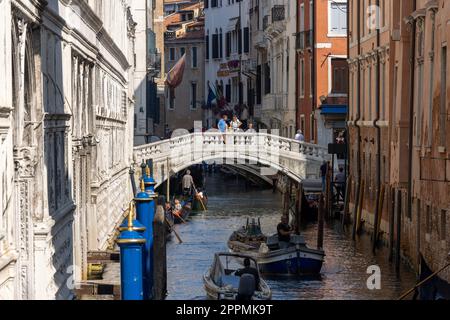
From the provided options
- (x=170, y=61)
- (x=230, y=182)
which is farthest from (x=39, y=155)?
(x=170, y=61)

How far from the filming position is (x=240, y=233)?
2770 centimetres

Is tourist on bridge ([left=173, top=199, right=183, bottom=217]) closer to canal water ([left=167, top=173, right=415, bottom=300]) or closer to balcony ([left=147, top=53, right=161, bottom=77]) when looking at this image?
canal water ([left=167, top=173, right=415, bottom=300])

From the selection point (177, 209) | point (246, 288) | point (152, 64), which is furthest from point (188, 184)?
point (246, 288)

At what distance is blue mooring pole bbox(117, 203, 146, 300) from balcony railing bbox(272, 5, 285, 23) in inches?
1230

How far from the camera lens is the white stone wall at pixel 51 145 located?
35.3 feet

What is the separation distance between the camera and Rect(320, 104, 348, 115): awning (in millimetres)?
37281

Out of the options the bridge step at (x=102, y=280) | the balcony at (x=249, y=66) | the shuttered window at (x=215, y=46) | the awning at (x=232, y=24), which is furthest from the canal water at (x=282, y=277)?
the shuttered window at (x=215, y=46)

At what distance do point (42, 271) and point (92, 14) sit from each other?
7161mm

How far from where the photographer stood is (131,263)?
1416 centimetres

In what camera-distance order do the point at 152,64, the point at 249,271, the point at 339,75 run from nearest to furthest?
1. the point at 249,271
2. the point at 339,75
3. the point at 152,64

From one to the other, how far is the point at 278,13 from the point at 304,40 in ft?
16.3

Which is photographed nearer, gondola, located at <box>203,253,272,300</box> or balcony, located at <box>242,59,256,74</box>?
gondola, located at <box>203,253,272,300</box>

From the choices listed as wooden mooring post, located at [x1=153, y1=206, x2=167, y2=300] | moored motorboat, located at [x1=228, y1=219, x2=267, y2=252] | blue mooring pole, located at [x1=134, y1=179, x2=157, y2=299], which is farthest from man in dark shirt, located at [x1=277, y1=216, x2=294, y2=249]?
wooden mooring post, located at [x1=153, y1=206, x2=167, y2=300]

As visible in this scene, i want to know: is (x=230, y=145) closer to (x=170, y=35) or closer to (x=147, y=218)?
(x=147, y=218)
